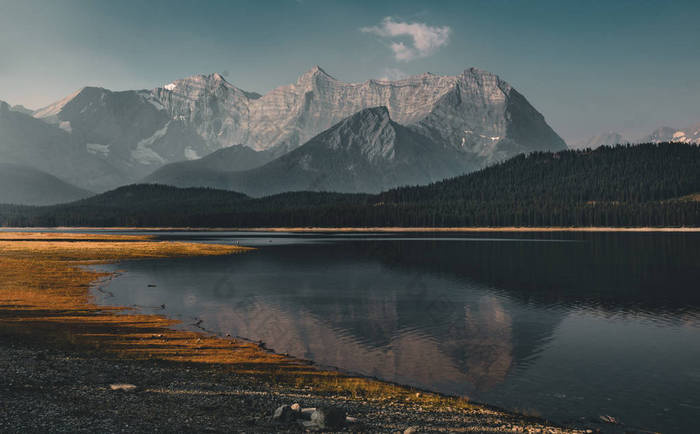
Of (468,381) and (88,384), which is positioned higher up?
(88,384)

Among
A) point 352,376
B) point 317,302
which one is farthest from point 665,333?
point 317,302

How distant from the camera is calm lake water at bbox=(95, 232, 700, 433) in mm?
29359

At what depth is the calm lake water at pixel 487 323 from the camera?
96.3 ft

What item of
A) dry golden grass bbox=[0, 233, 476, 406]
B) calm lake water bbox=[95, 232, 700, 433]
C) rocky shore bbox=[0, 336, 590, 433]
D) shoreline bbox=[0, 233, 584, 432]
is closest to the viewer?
rocky shore bbox=[0, 336, 590, 433]

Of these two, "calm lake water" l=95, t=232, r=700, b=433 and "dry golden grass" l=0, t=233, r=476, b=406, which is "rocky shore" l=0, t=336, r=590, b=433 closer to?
"dry golden grass" l=0, t=233, r=476, b=406

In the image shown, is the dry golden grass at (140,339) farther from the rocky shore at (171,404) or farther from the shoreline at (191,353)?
the rocky shore at (171,404)

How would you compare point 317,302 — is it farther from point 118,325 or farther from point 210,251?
point 210,251

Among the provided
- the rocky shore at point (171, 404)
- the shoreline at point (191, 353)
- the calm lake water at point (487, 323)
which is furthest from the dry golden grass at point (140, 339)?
the calm lake water at point (487, 323)

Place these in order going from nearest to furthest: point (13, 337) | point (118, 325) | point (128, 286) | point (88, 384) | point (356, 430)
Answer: point (356, 430), point (88, 384), point (13, 337), point (118, 325), point (128, 286)

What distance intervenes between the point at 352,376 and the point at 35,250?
11816 centimetres

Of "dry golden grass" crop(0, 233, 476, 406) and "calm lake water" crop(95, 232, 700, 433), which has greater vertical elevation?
"dry golden grass" crop(0, 233, 476, 406)

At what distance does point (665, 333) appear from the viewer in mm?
45156

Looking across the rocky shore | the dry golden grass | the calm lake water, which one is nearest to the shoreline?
the dry golden grass

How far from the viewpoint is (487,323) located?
49656 mm
